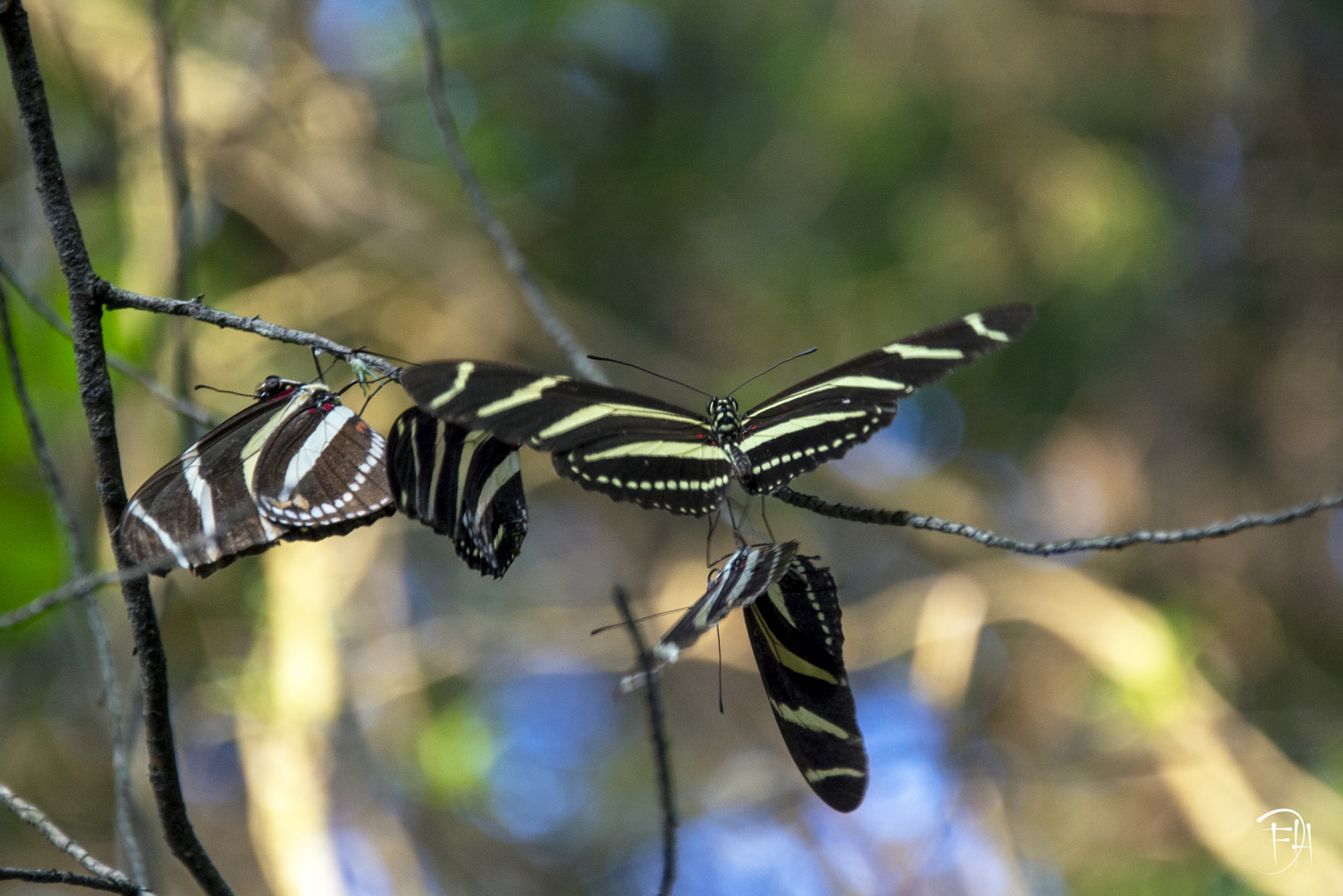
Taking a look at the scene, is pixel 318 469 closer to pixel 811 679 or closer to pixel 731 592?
pixel 731 592

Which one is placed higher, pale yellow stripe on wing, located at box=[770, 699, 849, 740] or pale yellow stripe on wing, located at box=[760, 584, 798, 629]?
pale yellow stripe on wing, located at box=[760, 584, 798, 629]

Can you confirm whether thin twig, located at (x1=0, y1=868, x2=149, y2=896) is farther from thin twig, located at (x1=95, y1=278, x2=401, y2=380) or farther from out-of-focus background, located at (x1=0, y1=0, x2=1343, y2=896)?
out-of-focus background, located at (x1=0, y1=0, x2=1343, y2=896)

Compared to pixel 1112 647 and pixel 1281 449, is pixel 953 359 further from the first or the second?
pixel 1281 449

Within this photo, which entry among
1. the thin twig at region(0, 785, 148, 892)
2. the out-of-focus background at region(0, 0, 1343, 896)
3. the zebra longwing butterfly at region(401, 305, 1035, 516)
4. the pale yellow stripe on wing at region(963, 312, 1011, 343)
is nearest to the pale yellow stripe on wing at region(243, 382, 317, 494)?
the zebra longwing butterfly at region(401, 305, 1035, 516)

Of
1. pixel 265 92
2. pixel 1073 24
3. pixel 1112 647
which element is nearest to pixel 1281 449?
pixel 1112 647

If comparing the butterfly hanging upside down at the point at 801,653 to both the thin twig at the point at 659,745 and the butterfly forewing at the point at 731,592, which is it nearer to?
the butterfly forewing at the point at 731,592

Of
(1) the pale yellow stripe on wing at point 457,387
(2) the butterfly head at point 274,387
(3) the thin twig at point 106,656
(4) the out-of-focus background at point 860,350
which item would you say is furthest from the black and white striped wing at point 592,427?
(4) the out-of-focus background at point 860,350

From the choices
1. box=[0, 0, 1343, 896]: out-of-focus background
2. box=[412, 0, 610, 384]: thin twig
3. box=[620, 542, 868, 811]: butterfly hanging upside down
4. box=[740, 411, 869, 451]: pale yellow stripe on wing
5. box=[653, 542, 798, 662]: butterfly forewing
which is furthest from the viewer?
box=[0, 0, 1343, 896]: out-of-focus background
